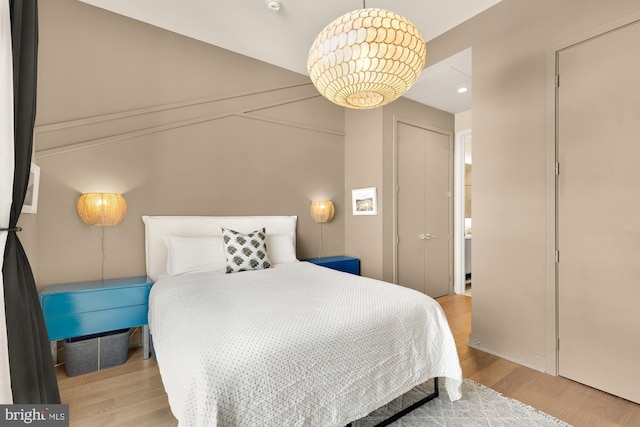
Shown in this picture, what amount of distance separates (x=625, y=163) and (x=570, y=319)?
1187 mm

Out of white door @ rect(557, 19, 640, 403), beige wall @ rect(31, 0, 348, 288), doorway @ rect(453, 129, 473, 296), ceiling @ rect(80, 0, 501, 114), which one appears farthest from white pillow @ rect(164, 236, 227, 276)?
doorway @ rect(453, 129, 473, 296)

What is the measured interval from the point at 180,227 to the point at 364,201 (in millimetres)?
2307

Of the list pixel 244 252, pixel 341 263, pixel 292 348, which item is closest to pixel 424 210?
pixel 341 263

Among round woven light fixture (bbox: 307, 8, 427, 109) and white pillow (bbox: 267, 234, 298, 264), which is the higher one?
round woven light fixture (bbox: 307, 8, 427, 109)

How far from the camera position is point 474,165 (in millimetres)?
2961

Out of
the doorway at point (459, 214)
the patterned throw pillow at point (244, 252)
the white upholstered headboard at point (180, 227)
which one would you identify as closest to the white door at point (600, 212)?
the doorway at point (459, 214)

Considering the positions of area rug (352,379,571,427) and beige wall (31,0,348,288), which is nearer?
area rug (352,379,571,427)

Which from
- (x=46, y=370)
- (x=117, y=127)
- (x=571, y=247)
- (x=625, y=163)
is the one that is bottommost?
(x=46, y=370)

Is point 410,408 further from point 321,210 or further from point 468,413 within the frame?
point 321,210

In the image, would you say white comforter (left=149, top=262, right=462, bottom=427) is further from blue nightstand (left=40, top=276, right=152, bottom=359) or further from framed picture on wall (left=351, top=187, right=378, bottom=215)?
framed picture on wall (left=351, top=187, right=378, bottom=215)

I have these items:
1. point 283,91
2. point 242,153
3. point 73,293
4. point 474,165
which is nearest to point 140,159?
point 242,153

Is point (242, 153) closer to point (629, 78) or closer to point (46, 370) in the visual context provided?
point (46, 370)

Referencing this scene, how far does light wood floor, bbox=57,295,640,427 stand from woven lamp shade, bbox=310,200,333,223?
7.10ft

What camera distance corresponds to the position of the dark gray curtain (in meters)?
1.18
